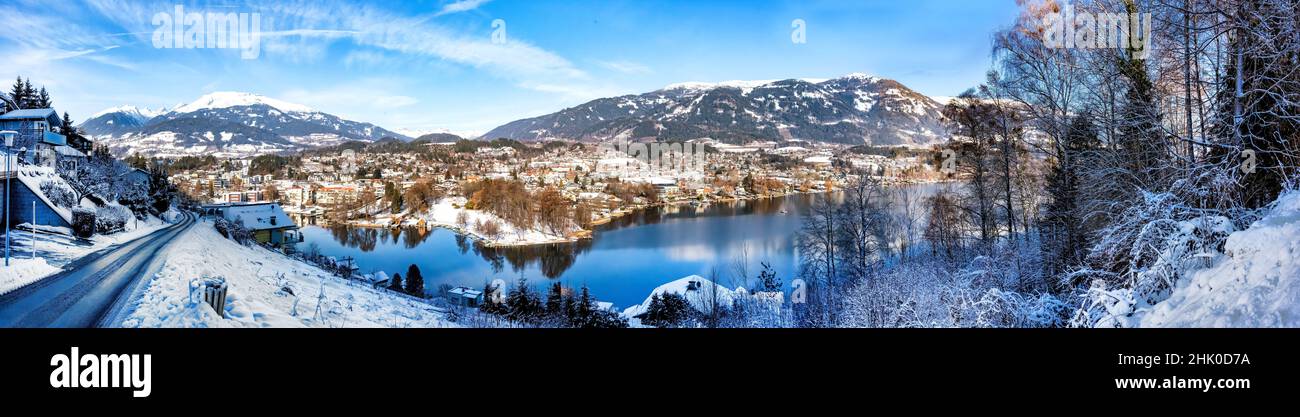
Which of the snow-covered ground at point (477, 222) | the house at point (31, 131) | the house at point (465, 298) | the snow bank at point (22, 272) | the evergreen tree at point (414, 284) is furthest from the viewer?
the snow-covered ground at point (477, 222)

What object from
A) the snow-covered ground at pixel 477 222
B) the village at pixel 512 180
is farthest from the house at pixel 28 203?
the snow-covered ground at pixel 477 222

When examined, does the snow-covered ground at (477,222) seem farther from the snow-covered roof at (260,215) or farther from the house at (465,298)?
the house at (465,298)

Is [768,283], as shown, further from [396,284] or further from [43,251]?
[43,251]

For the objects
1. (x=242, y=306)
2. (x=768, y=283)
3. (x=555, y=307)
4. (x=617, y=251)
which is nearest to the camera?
(x=242, y=306)

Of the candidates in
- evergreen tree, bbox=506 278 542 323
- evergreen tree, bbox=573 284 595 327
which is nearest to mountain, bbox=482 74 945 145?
evergreen tree, bbox=506 278 542 323

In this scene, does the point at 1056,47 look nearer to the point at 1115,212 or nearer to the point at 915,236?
the point at 1115,212

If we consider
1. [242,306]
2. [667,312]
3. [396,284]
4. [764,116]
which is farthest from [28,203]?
[764,116]
